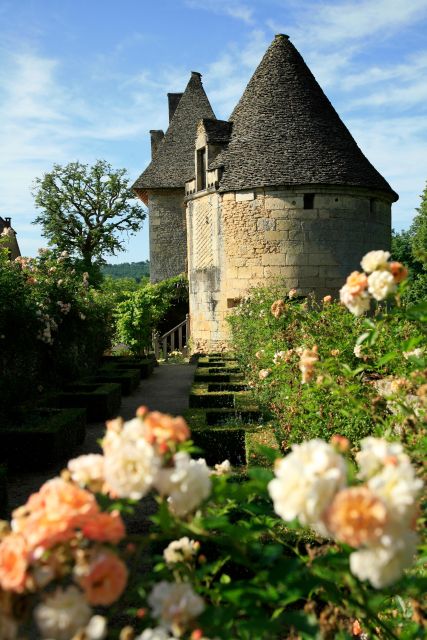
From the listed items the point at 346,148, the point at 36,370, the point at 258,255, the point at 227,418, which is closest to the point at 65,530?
the point at 227,418

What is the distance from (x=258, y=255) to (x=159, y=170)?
1138cm

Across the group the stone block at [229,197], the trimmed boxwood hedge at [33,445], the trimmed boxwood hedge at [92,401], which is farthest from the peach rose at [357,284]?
the stone block at [229,197]

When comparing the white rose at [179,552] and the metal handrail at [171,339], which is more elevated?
the white rose at [179,552]

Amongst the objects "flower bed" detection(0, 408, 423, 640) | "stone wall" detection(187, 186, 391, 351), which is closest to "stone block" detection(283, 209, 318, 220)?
"stone wall" detection(187, 186, 391, 351)

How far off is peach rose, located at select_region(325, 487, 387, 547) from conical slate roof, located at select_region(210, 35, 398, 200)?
14055mm

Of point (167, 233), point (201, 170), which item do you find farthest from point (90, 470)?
point (167, 233)

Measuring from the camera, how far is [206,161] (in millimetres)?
16609

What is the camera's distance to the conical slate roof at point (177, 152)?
2498cm

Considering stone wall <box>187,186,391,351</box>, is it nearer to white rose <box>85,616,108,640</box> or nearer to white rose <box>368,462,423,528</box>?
white rose <box>368,462,423,528</box>

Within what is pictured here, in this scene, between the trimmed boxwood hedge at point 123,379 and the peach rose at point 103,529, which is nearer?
the peach rose at point 103,529

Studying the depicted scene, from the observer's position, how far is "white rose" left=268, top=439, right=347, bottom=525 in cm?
124

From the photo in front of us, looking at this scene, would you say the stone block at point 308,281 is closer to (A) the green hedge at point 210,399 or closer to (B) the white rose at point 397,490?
(A) the green hedge at point 210,399

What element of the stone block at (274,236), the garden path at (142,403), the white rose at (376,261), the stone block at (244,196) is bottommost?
the garden path at (142,403)

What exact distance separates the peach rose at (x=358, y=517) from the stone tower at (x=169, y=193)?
2419cm
